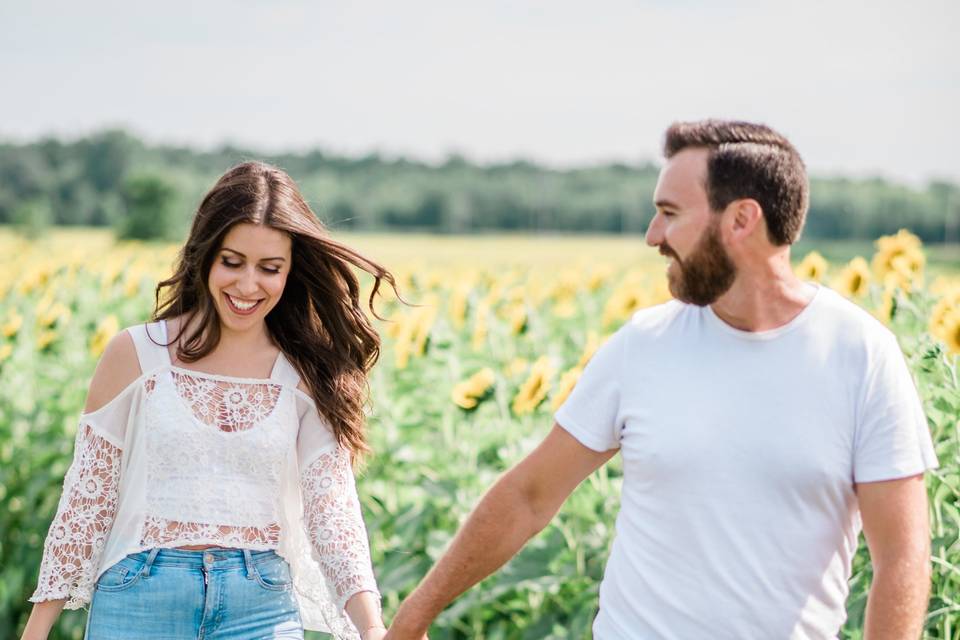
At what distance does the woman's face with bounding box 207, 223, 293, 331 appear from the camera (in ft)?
8.42

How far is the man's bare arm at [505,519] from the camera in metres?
2.25

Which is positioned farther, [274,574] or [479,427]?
[479,427]

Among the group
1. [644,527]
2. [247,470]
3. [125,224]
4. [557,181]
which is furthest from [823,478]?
[125,224]

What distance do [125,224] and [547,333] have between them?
97.2ft

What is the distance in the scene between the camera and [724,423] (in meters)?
2.01

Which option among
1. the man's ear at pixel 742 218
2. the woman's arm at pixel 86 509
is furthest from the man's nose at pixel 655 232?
the woman's arm at pixel 86 509

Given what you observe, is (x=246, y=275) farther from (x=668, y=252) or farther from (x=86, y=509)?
(x=668, y=252)

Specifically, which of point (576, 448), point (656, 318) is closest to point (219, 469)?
point (576, 448)

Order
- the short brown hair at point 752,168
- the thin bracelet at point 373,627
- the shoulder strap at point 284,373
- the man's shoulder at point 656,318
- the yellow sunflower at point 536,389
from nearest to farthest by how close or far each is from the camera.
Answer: the short brown hair at point 752,168 → the man's shoulder at point 656,318 → the thin bracelet at point 373,627 → the shoulder strap at point 284,373 → the yellow sunflower at point 536,389

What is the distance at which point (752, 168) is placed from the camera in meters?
2.02

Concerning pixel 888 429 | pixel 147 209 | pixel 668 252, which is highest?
pixel 668 252

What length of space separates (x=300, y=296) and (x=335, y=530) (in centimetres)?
53

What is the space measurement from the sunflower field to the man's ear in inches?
30.9

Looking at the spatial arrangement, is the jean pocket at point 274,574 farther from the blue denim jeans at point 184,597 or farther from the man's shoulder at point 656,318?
the man's shoulder at point 656,318
